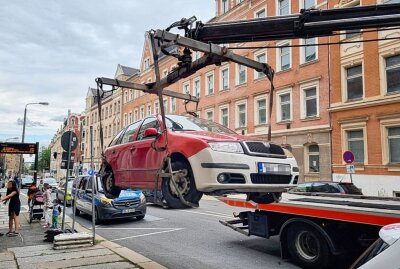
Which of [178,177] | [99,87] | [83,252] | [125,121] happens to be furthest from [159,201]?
[125,121]

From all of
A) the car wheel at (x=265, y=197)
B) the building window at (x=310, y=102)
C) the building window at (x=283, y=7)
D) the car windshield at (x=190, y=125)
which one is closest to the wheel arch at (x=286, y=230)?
the car wheel at (x=265, y=197)

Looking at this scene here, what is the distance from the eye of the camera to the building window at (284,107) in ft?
81.4

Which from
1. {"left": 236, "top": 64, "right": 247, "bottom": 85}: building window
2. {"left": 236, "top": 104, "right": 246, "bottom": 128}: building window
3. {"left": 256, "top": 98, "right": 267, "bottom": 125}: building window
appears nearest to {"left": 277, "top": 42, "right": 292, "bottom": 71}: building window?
{"left": 256, "top": 98, "right": 267, "bottom": 125}: building window

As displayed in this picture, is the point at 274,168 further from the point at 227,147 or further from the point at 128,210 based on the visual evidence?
the point at 128,210

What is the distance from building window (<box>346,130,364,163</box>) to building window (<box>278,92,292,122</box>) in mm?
4637

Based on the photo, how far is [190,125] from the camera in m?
5.86

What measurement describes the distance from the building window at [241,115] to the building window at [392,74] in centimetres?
1120

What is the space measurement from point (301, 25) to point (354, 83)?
17.0 meters

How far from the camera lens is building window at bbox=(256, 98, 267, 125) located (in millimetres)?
26513

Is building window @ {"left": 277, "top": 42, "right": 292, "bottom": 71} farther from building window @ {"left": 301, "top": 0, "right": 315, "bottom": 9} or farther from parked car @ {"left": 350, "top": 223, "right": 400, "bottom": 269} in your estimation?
parked car @ {"left": 350, "top": 223, "right": 400, "bottom": 269}

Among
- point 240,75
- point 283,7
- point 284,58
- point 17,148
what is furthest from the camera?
point 240,75

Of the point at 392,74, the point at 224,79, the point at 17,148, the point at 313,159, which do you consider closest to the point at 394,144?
the point at 392,74

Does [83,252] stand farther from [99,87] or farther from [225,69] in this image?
[225,69]

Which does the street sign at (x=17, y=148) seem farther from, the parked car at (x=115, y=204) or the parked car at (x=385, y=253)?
the parked car at (x=385, y=253)
